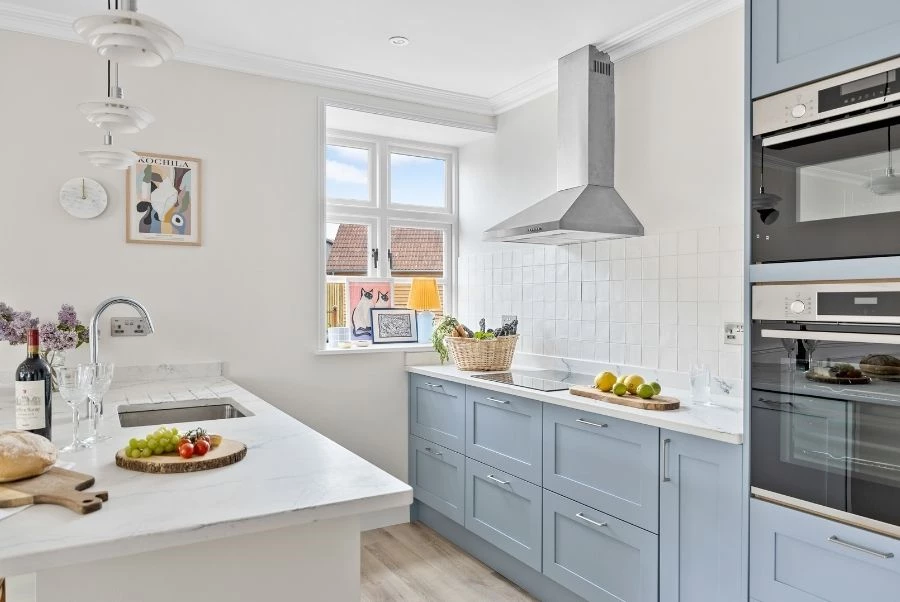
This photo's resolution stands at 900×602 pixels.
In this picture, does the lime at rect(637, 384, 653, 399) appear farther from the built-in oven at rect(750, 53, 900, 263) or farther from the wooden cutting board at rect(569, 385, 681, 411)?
the built-in oven at rect(750, 53, 900, 263)

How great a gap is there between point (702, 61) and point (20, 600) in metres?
2.84

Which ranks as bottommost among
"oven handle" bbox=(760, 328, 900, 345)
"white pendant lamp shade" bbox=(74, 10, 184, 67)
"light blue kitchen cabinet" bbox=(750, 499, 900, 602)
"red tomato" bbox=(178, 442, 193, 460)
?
"light blue kitchen cabinet" bbox=(750, 499, 900, 602)

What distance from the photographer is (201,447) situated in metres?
1.50

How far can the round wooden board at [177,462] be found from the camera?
4.65 ft

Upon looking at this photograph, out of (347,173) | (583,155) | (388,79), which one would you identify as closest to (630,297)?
(583,155)

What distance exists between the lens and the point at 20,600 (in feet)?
4.03

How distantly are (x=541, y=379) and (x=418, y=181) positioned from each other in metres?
1.75

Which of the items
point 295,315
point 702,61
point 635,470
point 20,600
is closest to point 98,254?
point 295,315

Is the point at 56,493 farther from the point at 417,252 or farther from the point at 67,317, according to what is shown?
the point at 417,252

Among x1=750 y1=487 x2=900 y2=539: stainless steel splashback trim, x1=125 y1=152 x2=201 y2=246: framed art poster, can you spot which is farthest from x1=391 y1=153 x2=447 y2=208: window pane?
x1=750 y1=487 x2=900 y2=539: stainless steel splashback trim

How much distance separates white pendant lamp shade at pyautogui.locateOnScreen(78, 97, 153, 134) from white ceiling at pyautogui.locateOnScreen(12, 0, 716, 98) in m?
1.08

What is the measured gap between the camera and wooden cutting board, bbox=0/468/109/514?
1.18 meters

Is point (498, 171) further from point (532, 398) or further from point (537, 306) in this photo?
point (532, 398)

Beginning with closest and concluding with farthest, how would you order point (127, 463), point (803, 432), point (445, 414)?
1. point (127, 463)
2. point (803, 432)
3. point (445, 414)
